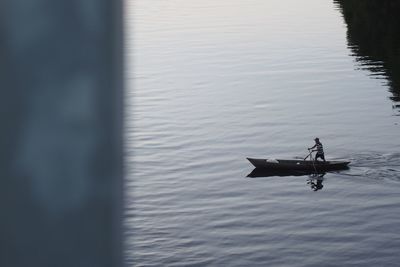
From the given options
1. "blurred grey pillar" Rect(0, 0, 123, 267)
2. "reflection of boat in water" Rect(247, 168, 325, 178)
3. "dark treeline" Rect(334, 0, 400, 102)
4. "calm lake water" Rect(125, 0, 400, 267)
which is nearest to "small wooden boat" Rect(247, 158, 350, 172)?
"reflection of boat in water" Rect(247, 168, 325, 178)

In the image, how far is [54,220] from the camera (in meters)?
0.91

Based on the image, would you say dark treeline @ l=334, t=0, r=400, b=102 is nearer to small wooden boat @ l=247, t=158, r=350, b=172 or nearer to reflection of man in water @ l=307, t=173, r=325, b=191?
small wooden boat @ l=247, t=158, r=350, b=172

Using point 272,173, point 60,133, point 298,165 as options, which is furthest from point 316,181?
point 60,133

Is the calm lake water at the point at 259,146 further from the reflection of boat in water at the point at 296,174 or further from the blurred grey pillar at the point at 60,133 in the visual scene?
the blurred grey pillar at the point at 60,133

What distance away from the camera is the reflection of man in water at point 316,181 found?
55925 mm

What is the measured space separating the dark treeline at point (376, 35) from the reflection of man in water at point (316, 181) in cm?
2359

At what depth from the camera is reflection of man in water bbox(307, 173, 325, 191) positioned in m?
55.9

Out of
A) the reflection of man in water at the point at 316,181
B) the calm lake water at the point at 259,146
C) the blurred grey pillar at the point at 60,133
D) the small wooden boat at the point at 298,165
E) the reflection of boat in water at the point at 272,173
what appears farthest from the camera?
the reflection of boat in water at the point at 272,173

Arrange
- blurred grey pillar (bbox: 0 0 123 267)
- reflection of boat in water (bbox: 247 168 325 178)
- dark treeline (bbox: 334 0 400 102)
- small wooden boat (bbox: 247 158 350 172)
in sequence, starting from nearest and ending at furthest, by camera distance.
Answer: blurred grey pillar (bbox: 0 0 123 267), small wooden boat (bbox: 247 158 350 172), reflection of boat in water (bbox: 247 168 325 178), dark treeline (bbox: 334 0 400 102)

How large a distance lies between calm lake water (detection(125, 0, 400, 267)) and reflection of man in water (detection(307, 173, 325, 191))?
39 cm

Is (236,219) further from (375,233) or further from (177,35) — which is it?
(177,35)

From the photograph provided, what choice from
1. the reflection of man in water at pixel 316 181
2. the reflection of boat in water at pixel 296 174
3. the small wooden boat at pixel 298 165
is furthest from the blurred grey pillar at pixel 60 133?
the small wooden boat at pixel 298 165

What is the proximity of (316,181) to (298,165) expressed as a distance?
5.24ft

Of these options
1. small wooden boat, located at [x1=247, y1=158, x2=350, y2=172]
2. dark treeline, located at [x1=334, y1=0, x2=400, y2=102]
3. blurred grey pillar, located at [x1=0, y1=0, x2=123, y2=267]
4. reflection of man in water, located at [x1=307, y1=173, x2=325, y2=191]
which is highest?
dark treeline, located at [x1=334, y1=0, x2=400, y2=102]
